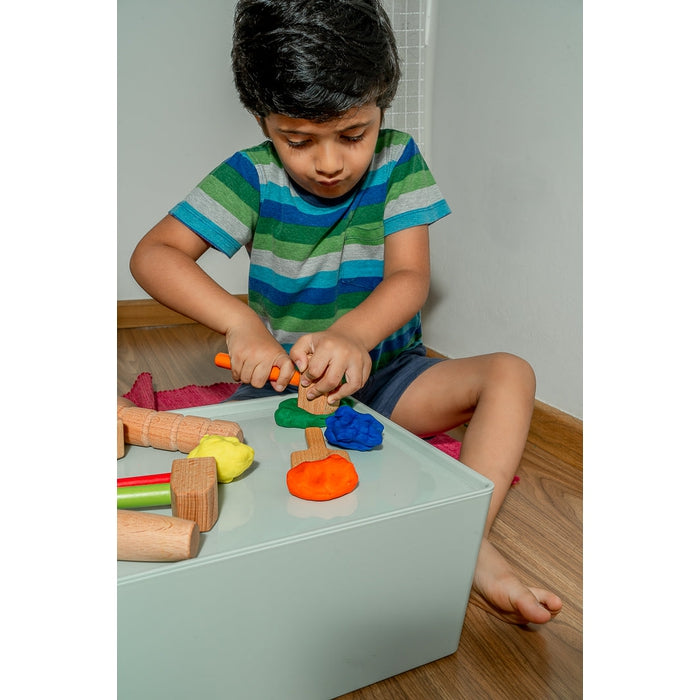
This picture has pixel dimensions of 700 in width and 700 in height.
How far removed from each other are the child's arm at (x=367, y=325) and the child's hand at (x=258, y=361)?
0.05 ft

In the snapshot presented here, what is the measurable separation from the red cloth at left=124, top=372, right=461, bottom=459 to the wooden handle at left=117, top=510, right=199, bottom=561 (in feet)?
2.13

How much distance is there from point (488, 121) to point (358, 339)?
519mm

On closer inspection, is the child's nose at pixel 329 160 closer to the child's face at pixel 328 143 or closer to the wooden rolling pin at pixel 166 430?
the child's face at pixel 328 143

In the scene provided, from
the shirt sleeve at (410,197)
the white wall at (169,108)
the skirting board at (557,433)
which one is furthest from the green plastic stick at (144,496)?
the white wall at (169,108)

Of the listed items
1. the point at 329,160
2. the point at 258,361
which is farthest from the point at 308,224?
the point at 258,361

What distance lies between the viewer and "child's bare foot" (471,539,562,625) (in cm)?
54

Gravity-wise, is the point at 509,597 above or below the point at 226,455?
below

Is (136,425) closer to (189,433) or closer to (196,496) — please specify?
(189,433)

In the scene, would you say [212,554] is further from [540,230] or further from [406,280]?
[540,230]

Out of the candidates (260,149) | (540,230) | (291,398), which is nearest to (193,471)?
(291,398)

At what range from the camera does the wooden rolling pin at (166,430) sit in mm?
532

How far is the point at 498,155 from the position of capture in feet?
3.32

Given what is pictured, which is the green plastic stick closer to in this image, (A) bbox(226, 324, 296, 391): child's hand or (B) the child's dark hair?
(A) bbox(226, 324, 296, 391): child's hand

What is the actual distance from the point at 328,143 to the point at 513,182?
0.40 meters
